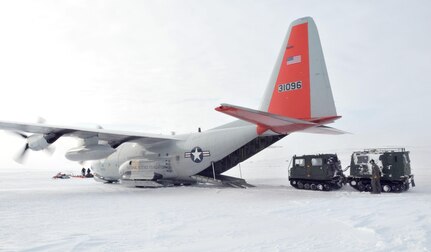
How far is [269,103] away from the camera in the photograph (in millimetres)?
13922

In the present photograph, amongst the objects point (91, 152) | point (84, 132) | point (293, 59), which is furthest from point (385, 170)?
point (84, 132)

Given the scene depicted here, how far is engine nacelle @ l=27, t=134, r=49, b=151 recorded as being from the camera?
16.0m

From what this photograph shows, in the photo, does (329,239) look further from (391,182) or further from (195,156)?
(195,156)

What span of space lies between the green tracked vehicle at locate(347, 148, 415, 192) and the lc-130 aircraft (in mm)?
2199

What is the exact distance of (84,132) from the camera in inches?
632

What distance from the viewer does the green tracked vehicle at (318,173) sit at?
14.5 metres

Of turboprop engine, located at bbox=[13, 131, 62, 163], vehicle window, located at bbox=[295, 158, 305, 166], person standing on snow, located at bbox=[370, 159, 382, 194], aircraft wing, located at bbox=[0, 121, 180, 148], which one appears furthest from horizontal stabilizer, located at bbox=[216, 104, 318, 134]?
turboprop engine, located at bbox=[13, 131, 62, 163]

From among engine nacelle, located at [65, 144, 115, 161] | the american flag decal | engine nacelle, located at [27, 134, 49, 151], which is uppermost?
the american flag decal

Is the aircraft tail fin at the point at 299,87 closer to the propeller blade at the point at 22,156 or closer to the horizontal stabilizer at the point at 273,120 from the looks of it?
the horizontal stabilizer at the point at 273,120

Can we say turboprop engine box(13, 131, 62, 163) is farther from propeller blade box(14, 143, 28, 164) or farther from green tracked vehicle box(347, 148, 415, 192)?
green tracked vehicle box(347, 148, 415, 192)

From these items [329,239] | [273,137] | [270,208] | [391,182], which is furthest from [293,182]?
[329,239]

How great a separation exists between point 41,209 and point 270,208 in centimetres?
704

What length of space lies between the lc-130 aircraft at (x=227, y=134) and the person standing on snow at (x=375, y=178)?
2.67 m

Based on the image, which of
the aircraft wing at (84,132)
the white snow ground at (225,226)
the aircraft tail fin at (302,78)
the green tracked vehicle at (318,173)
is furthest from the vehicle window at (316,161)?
the aircraft wing at (84,132)
